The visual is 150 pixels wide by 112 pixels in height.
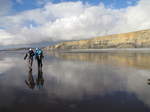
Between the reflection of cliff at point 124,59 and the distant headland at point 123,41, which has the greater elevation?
the distant headland at point 123,41

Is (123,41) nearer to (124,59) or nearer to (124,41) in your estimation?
(124,41)

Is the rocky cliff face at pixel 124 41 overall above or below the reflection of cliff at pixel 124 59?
above

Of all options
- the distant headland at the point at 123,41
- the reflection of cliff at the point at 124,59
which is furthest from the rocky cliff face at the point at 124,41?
the reflection of cliff at the point at 124,59

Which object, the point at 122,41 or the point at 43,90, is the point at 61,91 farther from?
the point at 122,41

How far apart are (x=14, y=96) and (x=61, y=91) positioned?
2.10 metres

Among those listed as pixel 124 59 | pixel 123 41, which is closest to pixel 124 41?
pixel 123 41

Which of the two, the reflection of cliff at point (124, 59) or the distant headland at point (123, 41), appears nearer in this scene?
the reflection of cliff at point (124, 59)

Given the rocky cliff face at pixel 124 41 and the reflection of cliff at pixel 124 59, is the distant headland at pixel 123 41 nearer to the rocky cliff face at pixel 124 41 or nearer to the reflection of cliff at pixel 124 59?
the rocky cliff face at pixel 124 41

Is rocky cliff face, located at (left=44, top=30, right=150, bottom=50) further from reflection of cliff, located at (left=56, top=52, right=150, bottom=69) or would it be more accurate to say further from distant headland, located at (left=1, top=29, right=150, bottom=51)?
reflection of cliff, located at (left=56, top=52, right=150, bottom=69)

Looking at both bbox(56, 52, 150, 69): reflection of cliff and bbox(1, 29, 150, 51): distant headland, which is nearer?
bbox(56, 52, 150, 69): reflection of cliff

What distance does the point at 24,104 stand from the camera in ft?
15.4

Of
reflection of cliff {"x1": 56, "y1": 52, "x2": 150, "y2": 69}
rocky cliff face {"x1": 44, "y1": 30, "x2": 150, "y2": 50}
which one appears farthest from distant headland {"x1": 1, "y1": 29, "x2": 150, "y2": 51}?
reflection of cliff {"x1": 56, "y1": 52, "x2": 150, "y2": 69}

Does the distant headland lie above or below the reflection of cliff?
above

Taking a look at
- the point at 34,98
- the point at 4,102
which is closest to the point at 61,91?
the point at 34,98
